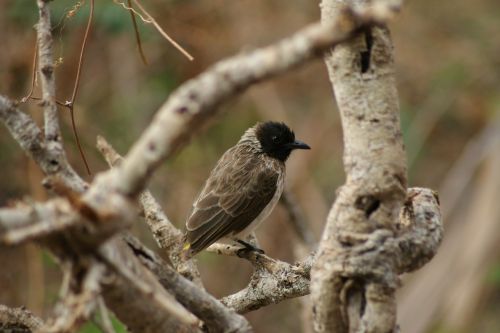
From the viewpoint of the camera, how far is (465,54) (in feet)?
28.0

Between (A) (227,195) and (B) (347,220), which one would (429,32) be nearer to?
(A) (227,195)

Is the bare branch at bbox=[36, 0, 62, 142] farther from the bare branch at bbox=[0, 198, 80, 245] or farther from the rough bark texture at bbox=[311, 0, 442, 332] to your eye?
the rough bark texture at bbox=[311, 0, 442, 332]

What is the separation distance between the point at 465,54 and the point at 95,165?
14.1 ft

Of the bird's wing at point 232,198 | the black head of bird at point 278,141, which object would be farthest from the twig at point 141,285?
the black head of bird at point 278,141

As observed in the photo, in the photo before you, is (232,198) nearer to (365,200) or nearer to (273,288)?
(273,288)

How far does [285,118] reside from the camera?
8.34m

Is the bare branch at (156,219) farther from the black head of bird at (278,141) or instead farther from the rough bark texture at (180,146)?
the black head of bird at (278,141)

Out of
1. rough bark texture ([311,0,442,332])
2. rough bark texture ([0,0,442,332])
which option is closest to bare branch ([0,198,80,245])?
rough bark texture ([0,0,442,332])

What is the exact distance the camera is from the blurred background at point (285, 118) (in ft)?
19.4

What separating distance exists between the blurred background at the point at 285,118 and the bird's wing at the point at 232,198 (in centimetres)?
105

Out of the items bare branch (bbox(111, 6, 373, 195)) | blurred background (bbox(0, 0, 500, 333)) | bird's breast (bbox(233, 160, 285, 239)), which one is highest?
blurred background (bbox(0, 0, 500, 333))

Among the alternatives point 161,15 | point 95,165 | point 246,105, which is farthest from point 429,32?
point 95,165

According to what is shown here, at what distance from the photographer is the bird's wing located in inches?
186

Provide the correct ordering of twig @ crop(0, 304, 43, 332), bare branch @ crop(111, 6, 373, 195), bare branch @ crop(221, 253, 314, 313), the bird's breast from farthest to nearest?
1. the bird's breast
2. bare branch @ crop(221, 253, 314, 313)
3. twig @ crop(0, 304, 43, 332)
4. bare branch @ crop(111, 6, 373, 195)
